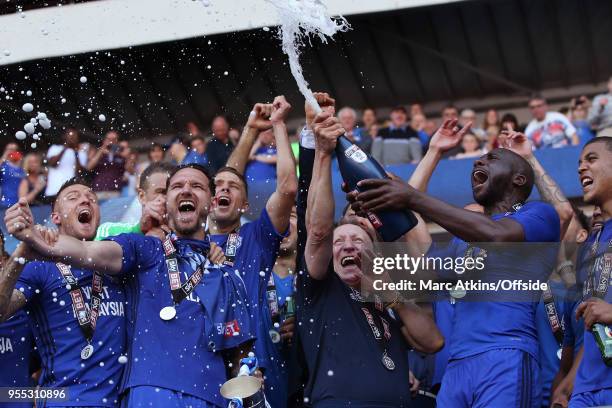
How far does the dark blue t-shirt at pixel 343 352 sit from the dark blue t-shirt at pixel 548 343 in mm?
763

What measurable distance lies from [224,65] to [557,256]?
391 inches

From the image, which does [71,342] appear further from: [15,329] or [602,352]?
[602,352]

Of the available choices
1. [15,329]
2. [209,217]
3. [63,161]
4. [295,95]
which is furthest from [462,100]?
[15,329]

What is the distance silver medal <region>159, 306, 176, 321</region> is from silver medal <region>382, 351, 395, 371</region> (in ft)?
3.93

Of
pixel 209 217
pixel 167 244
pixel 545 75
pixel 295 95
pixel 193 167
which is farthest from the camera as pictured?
pixel 545 75

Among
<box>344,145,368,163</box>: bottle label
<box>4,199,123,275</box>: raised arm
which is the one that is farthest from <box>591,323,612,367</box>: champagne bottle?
<box>4,199,123,275</box>: raised arm

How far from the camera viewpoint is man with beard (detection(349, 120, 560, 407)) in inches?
195

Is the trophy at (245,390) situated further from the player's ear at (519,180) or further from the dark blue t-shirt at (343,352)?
the player's ear at (519,180)

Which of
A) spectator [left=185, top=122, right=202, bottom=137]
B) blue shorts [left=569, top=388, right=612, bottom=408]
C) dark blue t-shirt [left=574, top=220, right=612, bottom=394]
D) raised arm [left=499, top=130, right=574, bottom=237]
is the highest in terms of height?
spectator [left=185, top=122, right=202, bottom=137]

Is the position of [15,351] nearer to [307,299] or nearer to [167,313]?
[167,313]

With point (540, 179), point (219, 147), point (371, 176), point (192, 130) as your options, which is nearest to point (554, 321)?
point (540, 179)

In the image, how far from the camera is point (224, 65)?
48.4 feet

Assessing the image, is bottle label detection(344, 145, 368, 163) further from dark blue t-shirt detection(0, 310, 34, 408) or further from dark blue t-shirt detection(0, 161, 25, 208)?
dark blue t-shirt detection(0, 161, 25, 208)

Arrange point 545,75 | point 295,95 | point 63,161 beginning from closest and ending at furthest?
point 63,161 < point 295,95 < point 545,75
